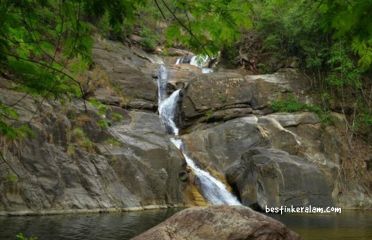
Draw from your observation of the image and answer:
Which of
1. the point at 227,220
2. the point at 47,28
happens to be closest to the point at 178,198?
the point at 227,220

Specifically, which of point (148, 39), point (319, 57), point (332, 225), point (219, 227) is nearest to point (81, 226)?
point (219, 227)

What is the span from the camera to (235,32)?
3756 millimetres

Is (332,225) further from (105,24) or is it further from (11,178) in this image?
(105,24)

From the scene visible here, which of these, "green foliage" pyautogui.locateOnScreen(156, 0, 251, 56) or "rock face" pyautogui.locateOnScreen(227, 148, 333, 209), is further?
"rock face" pyautogui.locateOnScreen(227, 148, 333, 209)

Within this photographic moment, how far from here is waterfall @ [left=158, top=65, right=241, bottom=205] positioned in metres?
20.1

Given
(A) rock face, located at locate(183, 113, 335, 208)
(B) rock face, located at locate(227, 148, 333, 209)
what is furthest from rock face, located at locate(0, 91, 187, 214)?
(B) rock face, located at locate(227, 148, 333, 209)

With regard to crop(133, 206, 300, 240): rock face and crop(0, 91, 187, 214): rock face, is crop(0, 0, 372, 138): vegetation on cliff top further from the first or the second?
crop(0, 91, 187, 214): rock face

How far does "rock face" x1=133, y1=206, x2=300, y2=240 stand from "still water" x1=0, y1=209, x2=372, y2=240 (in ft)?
11.1

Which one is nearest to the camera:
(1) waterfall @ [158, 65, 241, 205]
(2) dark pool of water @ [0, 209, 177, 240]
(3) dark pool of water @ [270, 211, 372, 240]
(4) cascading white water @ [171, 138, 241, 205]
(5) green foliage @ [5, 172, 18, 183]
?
(2) dark pool of water @ [0, 209, 177, 240]

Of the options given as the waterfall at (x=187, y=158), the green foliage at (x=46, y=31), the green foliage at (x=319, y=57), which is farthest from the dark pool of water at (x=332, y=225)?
the green foliage at (x=46, y=31)

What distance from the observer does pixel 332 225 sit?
1506 centimetres

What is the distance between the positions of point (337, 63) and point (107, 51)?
46.0 feet

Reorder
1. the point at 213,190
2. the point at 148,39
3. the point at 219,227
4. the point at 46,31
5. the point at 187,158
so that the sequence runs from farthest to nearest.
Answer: the point at 148,39 → the point at 187,158 → the point at 213,190 → the point at 219,227 → the point at 46,31

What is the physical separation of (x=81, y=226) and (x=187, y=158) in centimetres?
951
